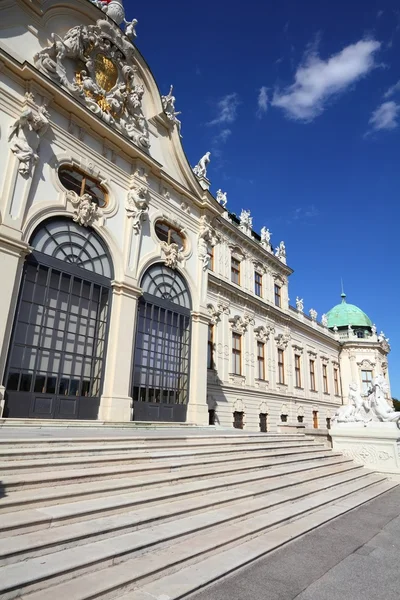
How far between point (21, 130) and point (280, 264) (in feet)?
73.6

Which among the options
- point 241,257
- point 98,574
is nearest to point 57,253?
point 98,574

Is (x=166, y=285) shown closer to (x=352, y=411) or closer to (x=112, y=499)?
(x=352, y=411)

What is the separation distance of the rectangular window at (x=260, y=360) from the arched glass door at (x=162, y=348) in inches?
445

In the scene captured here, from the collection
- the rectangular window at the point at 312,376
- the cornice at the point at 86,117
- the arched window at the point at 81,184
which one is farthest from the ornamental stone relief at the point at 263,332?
the arched window at the point at 81,184

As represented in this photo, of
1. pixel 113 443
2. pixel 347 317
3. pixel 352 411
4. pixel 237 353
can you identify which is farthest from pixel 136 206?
pixel 347 317

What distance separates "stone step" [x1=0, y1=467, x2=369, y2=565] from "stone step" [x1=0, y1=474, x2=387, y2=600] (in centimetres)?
9

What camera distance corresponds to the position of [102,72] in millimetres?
14289

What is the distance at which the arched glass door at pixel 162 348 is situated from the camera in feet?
45.3

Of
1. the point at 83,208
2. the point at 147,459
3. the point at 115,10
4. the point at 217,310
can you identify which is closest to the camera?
the point at 147,459

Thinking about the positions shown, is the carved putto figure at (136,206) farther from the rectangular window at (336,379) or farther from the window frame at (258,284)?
the rectangular window at (336,379)

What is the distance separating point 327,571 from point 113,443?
167 inches

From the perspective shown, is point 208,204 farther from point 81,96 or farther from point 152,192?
point 81,96

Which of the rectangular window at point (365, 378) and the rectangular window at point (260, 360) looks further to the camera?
the rectangular window at point (365, 378)

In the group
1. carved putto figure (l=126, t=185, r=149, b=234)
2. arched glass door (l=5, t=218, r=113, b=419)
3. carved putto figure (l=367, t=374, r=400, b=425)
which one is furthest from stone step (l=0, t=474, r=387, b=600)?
carved putto figure (l=126, t=185, r=149, b=234)
